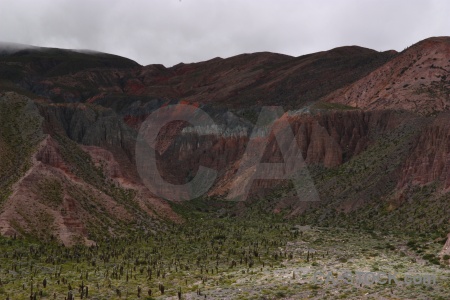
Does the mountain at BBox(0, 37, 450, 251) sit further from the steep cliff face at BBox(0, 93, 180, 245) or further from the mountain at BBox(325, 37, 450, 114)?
the mountain at BBox(325, 37, 450, 114)

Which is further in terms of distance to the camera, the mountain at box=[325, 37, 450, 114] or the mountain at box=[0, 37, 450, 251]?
the mountain at box=[325, 37, 450, 114]

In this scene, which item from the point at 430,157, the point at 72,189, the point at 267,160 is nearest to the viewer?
the point at 72,189

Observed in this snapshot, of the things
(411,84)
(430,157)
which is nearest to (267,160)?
(411,84)

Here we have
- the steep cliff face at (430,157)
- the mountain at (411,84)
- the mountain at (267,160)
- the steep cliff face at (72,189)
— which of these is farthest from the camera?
the mountain at (411,84)

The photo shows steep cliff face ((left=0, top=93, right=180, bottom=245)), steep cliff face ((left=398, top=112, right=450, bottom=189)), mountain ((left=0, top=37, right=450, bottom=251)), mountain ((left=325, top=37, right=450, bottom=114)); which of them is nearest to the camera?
steep cliff face ((left=0, top=93, right=180, bottom=245))

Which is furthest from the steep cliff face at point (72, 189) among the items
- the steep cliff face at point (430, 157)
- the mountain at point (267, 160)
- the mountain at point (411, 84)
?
the mountain at point (411, 84)

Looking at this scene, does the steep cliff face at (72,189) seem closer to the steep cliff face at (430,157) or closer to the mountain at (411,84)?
the steep cliff face at (430,157)

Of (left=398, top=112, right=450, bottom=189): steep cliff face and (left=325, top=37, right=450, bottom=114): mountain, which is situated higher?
(left=325, top=37, right=450, bottom=114): mountain

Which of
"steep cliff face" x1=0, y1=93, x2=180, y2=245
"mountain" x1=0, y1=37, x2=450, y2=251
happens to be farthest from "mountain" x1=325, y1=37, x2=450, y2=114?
"steep cliff face" x1=0, y1=93, x2=180, y2=245

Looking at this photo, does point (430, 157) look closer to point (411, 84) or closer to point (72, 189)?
point (411, 84)

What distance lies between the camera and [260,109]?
16225 centimetres

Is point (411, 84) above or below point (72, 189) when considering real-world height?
above

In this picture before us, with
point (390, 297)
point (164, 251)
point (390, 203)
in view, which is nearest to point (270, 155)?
point (390, 203)

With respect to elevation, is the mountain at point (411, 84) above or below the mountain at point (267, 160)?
above
